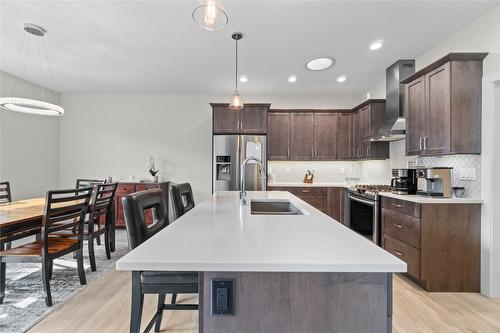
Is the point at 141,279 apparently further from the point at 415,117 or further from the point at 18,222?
the point at 415,117

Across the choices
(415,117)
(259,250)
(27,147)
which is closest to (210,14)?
(259,250)

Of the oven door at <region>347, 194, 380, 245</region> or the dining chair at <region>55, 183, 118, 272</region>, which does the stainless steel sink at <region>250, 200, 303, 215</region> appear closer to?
the oven door at <region>347, 194, 380, 245</region>

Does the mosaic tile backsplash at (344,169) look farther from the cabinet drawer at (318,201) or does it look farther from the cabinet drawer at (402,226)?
the cabinet drawer at (402,226)

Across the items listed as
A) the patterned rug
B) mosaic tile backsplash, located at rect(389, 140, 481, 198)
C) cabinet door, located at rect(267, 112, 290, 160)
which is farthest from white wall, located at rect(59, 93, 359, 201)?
mosaic tile backsplash, located at rect(389, 140, 481, 198)

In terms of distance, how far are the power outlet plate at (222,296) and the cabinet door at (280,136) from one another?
13.7 feet

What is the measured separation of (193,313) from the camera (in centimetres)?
212

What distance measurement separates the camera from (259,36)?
3.00 metres

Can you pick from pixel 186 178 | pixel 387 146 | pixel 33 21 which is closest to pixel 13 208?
pixel 33 21

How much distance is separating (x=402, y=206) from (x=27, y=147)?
597 cm

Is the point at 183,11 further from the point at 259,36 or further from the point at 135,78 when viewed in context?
the point at 135,78

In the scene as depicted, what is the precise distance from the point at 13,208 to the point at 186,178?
9.61ft

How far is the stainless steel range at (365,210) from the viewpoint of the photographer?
3369 millimetres

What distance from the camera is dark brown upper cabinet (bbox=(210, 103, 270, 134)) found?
4.66 meters

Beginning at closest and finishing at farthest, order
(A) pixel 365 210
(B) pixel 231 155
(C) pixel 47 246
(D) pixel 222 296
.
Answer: (D) pixel 222 296 < (C) pixel 47 246 < (A) pixel 365 210 < (B) pixel 231 155
